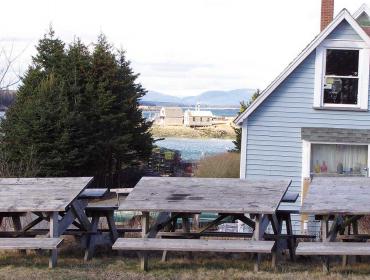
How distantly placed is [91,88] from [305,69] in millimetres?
18268

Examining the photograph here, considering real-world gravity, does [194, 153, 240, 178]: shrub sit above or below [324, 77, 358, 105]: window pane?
below

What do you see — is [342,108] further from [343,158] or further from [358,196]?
[358,196]

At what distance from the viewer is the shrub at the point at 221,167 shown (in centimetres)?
3322

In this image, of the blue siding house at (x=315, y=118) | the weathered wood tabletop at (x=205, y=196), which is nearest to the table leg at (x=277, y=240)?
the weathered wood tabletop at (x=205, y=196)

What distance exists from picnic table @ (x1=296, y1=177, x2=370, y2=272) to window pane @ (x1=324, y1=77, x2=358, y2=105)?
9.71m

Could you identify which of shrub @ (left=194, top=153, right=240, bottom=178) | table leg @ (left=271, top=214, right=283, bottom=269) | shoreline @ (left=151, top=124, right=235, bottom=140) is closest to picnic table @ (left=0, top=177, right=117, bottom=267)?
table leg @ (left=271, top=214, right=283, bottom=269)

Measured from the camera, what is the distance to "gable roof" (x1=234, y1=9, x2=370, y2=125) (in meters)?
19.4

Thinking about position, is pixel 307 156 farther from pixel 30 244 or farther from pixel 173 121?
pixel 173 121

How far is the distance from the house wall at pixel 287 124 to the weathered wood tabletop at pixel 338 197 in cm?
991

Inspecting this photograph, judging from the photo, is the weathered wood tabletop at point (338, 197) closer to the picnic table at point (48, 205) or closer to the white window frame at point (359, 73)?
the picnic table at point (48, 205)

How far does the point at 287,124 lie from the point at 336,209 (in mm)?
11580

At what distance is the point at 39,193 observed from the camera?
10406 millimetres

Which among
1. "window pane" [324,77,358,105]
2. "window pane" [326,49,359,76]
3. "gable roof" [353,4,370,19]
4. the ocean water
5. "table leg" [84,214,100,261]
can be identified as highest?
"gable roof" [353,4,370,19]

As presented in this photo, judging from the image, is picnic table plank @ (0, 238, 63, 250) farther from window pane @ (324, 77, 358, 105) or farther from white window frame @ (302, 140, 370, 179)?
window pane @ (324, 77, 358, 105)
